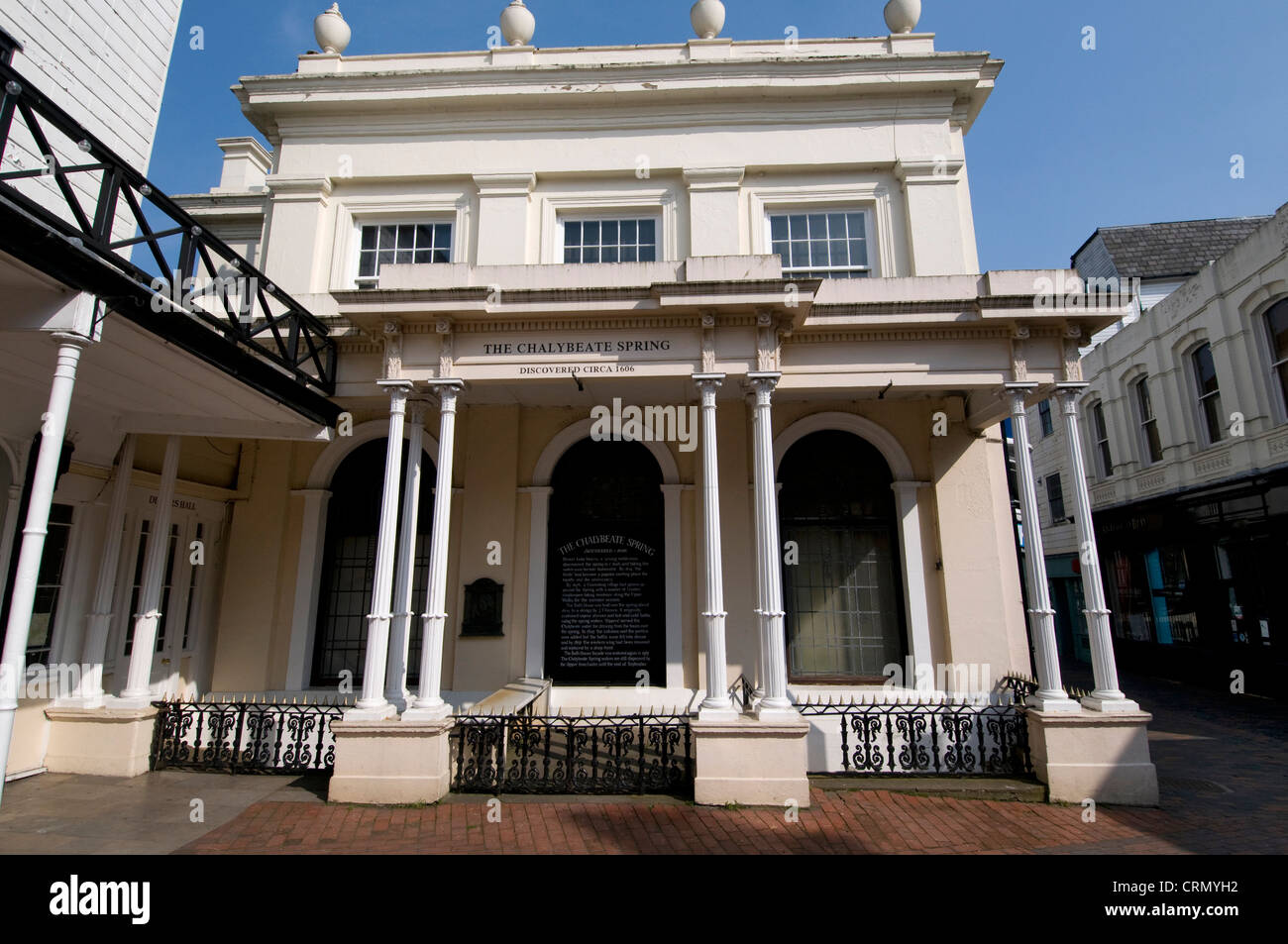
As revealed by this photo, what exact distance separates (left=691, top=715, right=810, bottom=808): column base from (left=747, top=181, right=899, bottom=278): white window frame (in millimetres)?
7506

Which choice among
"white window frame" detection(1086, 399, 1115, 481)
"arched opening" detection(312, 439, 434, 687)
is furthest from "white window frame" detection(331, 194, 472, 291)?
"white window frame" detection(1086, 399, 1115, 481)

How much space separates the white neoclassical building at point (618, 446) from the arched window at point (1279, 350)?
8835mm

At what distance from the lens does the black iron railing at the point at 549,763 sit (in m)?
7.15

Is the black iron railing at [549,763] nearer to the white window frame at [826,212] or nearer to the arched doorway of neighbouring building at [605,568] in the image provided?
the arched doorway of neighbouring building at [605,568]

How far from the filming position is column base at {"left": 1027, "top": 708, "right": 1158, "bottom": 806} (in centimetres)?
714

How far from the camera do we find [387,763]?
278 inches

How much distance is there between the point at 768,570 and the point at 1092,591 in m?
3.93

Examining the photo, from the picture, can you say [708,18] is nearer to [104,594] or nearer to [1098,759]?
[1098,759]

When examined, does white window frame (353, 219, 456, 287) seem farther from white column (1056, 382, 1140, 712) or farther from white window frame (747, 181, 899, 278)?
white column (1056, 382, 1140, 712)

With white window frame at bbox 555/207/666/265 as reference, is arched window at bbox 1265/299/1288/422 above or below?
below

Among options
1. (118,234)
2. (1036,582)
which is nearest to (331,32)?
(118,234)

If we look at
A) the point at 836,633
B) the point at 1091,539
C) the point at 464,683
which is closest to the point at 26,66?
the point at 464,683

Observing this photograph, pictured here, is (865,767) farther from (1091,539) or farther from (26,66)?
(26,66)

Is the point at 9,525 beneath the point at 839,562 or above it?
above
